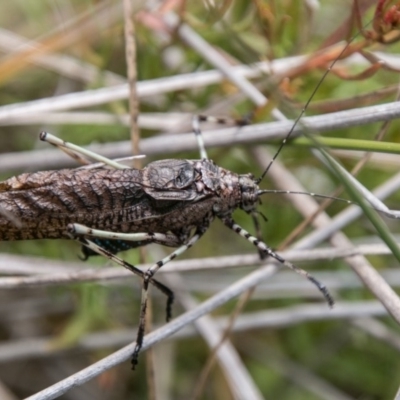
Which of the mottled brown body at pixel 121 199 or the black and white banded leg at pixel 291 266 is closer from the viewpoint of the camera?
the mottled brown body at pixel 121 199

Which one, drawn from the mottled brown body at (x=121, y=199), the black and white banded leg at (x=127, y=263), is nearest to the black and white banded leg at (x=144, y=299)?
the black and white banded leg at (x=127, y=263)

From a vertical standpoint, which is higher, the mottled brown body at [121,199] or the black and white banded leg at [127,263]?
the mottled brown body at [121,199]

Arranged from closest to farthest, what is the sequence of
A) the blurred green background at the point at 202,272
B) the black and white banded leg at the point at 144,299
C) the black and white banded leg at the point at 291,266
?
the black and white banded leg at the point at 144,299
the black and white banded leg at the point at 291,266
the blurred green background at the point at 202,272

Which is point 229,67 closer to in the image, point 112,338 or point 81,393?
point 112,338

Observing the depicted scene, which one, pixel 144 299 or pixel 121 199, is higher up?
pixel 121 199

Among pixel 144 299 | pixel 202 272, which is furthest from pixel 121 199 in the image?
pixel 202 272

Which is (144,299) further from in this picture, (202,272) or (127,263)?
(202,272)

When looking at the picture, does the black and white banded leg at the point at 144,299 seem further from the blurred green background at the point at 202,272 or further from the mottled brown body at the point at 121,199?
the blurred green background at the point at 202,272

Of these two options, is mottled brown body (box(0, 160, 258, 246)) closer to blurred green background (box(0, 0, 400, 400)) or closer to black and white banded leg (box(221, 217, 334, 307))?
black and white banded leg (box(221, 217, 334, 307))
